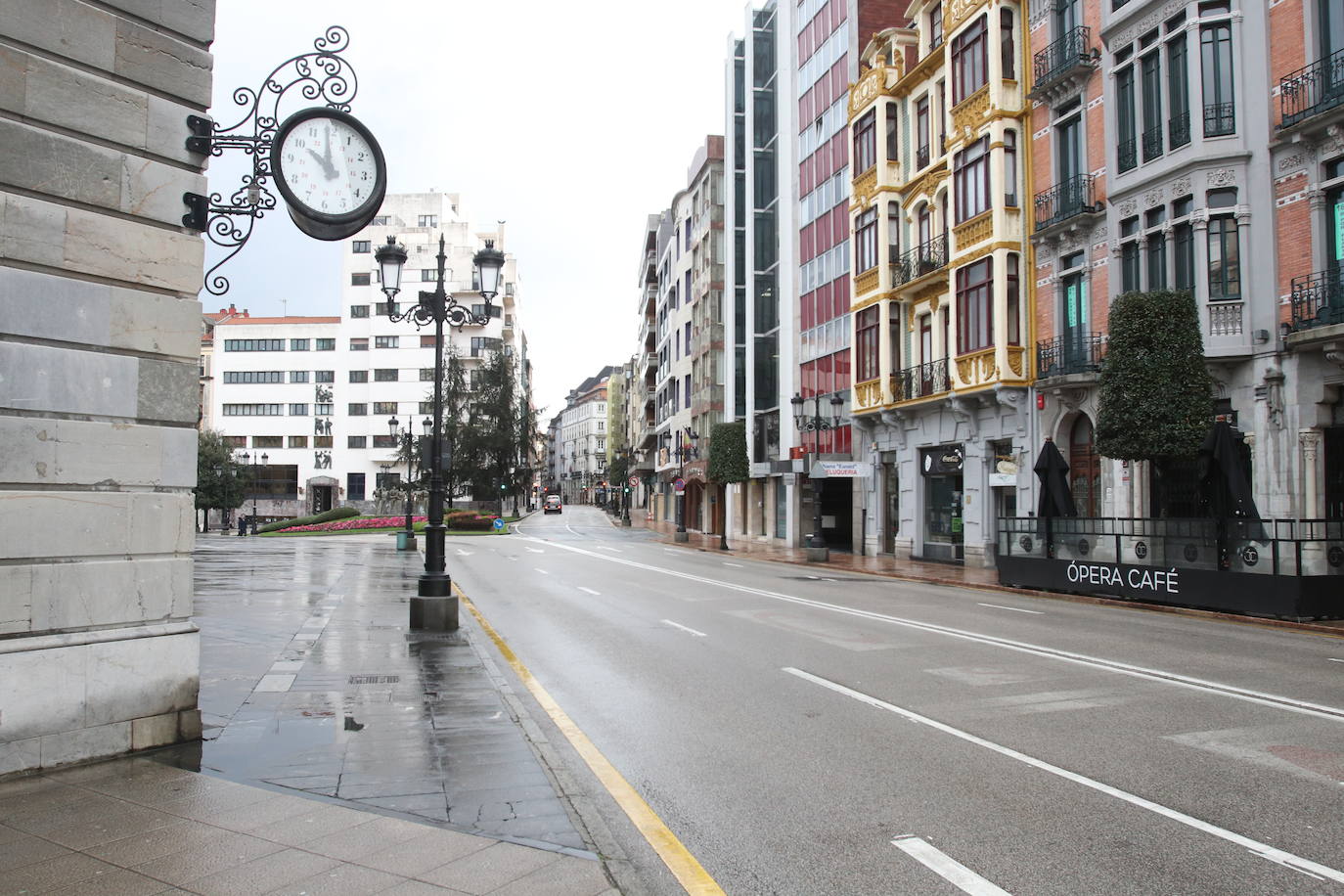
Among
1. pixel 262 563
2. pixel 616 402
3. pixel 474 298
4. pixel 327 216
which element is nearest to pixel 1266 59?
pixel 327 216

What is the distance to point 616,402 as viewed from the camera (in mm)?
164000

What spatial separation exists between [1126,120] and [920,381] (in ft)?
35.8

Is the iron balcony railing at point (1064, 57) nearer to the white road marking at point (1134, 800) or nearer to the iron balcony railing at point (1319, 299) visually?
the iron balcony railing at point (1319, 299)

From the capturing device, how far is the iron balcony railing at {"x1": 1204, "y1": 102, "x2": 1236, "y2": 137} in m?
20.2

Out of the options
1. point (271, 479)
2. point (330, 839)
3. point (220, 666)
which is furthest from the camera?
point (271, 479)

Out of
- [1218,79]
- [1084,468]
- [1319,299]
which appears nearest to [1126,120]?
[1218,79]

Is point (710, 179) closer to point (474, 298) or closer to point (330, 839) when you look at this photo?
point (474, 298)

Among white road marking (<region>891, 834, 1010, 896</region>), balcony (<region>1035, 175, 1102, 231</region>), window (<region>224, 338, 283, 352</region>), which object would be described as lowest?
white road marking (<region>891, 834, 1010, 896</region>)

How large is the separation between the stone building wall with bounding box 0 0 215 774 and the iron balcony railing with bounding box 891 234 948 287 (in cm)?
2722

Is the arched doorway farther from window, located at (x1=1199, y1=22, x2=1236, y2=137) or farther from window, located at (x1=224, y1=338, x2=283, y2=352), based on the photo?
window, located at (x1=224, y1=338, x2=283, y2=352)

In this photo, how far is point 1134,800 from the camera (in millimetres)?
5715

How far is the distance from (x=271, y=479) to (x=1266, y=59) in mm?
91228

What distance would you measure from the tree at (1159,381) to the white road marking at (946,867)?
15.6m

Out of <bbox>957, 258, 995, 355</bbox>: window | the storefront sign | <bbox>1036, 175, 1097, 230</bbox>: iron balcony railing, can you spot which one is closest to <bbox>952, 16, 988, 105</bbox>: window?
<bbox>1036, 175, 1097, 230</bbox>: iron balcony railing
